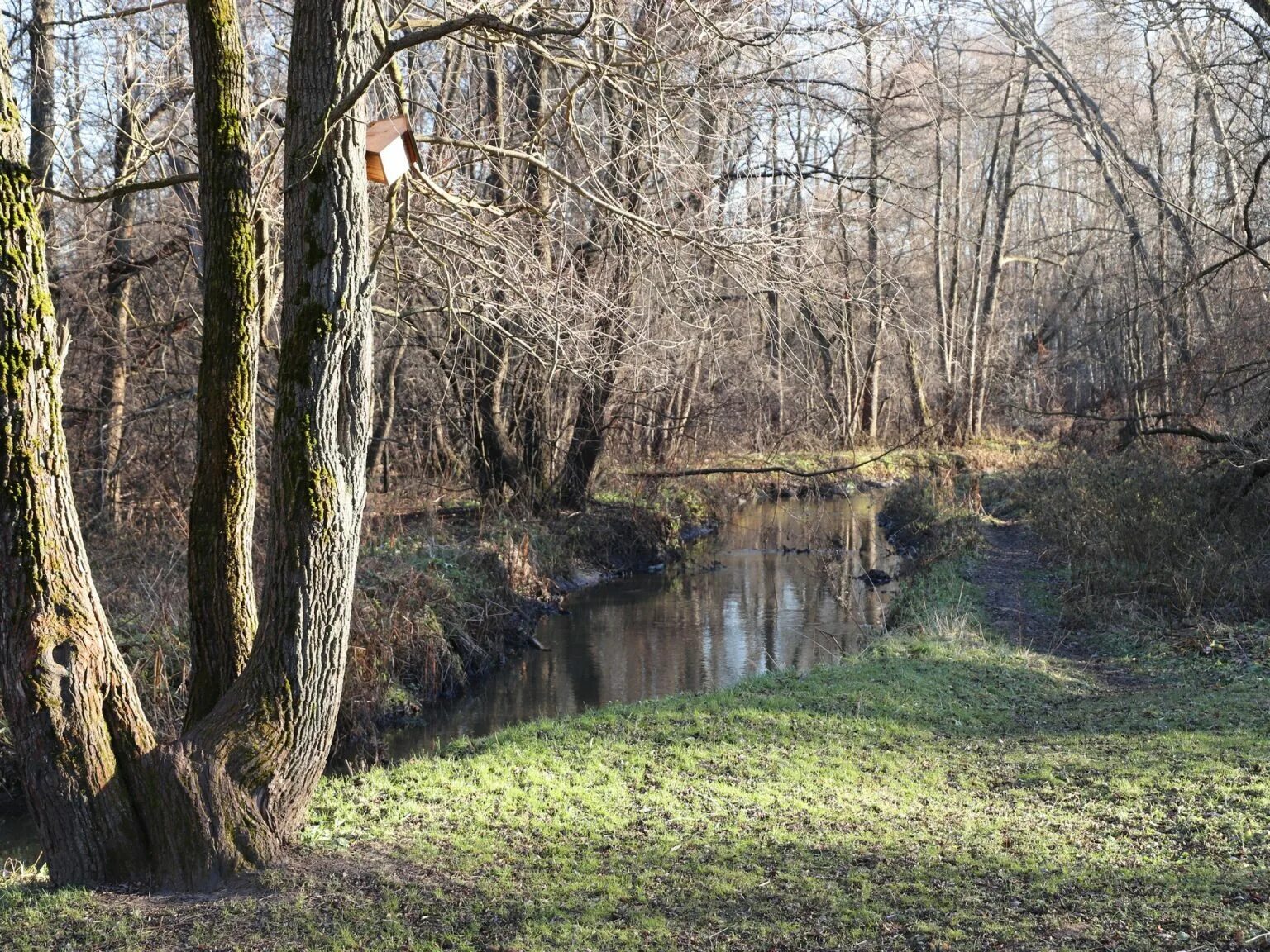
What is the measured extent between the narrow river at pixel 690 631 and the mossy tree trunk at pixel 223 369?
343 centimetres

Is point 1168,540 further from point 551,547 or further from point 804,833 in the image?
point 804,833

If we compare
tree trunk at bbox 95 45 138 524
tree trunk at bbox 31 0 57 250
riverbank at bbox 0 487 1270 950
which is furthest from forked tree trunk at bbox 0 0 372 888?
tree trunk at bbox 95 45 138 524

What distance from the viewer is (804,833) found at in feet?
18.3

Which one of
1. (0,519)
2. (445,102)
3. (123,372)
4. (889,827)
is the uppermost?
(445,102)

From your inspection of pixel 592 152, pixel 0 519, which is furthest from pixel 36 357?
pixel 592 152

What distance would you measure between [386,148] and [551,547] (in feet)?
36.7

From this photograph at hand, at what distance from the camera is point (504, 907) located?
4539 millimetres

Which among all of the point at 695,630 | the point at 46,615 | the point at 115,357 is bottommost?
the point at 695,630

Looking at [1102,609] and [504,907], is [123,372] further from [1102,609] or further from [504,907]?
[1102,609]

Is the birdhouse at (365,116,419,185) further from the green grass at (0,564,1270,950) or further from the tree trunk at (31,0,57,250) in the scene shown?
the tree trunk at (31,0,57,250)

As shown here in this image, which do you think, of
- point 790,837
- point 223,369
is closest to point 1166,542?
point 790,837

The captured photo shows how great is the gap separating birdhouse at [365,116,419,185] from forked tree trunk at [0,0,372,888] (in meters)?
0.09

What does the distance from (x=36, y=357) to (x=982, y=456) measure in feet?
81.9

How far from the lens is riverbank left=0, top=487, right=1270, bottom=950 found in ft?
14.2
